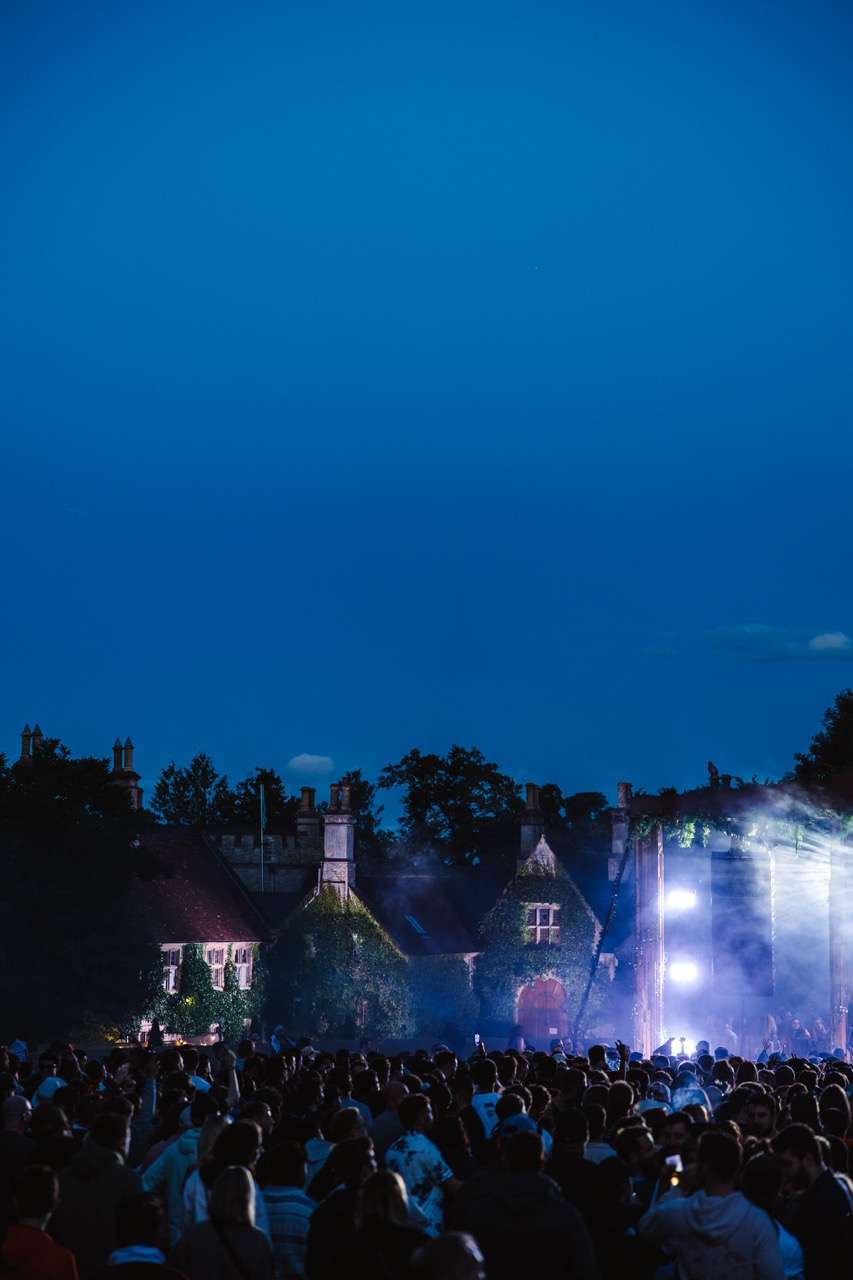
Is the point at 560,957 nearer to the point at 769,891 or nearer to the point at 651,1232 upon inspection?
the point at 769,891

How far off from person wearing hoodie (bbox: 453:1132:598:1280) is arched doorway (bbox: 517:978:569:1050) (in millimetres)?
48350

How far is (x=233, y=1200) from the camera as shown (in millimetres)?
7023

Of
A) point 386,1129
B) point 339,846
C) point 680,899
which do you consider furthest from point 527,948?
point 386,1129

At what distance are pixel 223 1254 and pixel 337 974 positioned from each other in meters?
47.3

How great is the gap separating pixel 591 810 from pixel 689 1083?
84.7 meters

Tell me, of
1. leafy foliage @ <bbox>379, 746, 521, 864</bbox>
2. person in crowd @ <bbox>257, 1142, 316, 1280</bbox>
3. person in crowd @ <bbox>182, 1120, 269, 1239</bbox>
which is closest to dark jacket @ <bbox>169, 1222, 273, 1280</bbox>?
person in crowd @ <bbox>182, 1120, 269, 1239</bbox>

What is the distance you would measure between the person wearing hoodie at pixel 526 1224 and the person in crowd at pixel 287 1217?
1.07 metres

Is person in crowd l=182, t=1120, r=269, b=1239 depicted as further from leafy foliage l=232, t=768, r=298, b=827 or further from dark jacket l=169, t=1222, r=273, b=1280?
leafy foliage l=232, t=768, r=298, b=827

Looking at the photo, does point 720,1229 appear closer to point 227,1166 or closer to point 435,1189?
point 435,1189

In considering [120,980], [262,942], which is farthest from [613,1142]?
[262,942]

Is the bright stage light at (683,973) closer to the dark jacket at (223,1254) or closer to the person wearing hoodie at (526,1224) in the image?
the person wearing hoodie at (526,1224)

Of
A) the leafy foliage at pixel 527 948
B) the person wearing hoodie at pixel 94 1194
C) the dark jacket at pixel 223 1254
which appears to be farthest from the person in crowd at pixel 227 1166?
the leafy foliage at pixel 527 948

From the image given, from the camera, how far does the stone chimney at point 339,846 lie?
55688mm

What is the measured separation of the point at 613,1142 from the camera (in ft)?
32.1
